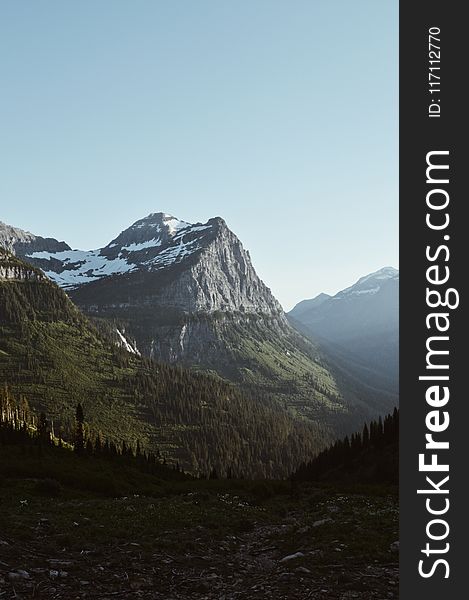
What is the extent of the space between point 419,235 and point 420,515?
9.88 m

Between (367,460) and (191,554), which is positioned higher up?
(191,554)

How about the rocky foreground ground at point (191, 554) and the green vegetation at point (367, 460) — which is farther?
the green vegetation at point (367, 460)

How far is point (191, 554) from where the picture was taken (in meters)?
18.6

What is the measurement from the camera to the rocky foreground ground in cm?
1374

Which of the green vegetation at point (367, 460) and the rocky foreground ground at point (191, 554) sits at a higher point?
the rocky foreground ground at point (191, 554)

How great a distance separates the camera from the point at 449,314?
16.8m

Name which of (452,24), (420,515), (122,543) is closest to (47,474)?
(122,543)

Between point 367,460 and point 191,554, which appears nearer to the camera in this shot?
point 191,554

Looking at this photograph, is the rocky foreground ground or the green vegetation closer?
the rocky foreground ground

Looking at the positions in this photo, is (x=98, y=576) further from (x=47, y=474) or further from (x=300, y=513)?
(x=47, y=474)

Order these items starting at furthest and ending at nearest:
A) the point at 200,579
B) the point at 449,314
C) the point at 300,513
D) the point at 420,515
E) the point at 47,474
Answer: the point at 47,474 < the point at 300,513 < the point at 449,314 < the point at 200,579 < the point at 420,515

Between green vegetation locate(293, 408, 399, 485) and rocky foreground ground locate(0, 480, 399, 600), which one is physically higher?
rocky foreground ground locate(0, 480, 399, 600)

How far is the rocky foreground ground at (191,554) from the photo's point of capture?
541 inches

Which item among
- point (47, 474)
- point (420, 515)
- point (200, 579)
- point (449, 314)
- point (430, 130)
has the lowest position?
point (47, 474)
